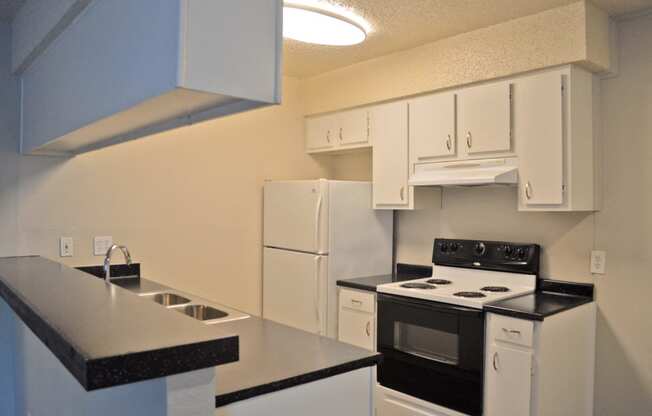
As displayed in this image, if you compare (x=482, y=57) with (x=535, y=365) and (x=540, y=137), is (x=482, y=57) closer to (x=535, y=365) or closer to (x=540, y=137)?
(x=540, y=137)

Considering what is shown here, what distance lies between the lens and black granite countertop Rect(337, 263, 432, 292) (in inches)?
128

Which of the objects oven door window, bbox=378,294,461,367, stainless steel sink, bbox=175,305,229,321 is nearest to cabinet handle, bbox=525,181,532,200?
oven door window, bbox=378,294,461,367

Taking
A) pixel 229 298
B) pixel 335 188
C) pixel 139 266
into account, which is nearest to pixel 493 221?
pixel 335 188

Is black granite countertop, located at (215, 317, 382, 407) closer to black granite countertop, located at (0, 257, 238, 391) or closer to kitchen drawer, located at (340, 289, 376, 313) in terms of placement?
black granite countertop, located at (0, 257, 238, 391)

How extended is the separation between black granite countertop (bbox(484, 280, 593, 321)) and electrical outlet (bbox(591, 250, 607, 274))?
95 millimetres

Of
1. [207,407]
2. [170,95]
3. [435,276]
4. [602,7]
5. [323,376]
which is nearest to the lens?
[207,407]

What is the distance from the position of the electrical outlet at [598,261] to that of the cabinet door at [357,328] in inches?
51.5

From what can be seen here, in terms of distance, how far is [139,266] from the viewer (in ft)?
10.5

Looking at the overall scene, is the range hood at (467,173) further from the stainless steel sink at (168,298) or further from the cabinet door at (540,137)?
the stainless steel sink at (168,298)

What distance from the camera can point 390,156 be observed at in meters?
3.44

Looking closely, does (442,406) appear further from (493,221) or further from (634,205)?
(634,205)

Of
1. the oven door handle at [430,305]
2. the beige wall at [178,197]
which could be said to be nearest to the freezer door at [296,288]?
the beige wall at [178,197]

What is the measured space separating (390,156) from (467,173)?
67 cm

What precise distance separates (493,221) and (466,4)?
4.37 ft
